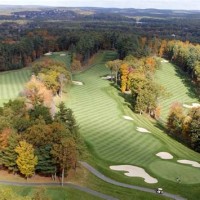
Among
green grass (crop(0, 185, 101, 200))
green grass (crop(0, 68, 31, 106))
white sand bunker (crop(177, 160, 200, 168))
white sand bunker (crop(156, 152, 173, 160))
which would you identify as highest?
green grass (crop(0, 185, 101, 200))

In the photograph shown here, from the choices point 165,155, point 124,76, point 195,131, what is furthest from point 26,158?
point 124,76

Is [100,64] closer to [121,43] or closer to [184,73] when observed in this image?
[121,43]

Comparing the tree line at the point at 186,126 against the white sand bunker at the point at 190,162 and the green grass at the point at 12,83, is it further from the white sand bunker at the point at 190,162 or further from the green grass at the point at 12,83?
the green grass at the point at 12,83

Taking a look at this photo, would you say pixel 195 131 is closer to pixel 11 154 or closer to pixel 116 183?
pixel 116 183

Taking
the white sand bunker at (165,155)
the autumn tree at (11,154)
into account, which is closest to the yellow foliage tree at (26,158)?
the autumn tree at (11,154)

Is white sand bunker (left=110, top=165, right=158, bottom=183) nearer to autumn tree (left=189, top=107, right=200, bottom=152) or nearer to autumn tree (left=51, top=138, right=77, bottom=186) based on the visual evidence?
autumn tree (left=51, top=138, right=77, bottom=186)

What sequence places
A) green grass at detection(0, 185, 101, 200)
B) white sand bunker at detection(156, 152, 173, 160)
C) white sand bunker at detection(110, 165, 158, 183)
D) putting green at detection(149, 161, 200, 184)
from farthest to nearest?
white sand bunker at detection(156, 152, 173, 160), putting green at detection(149, 161, 200, 184), white sand bunker at detection(110, 165, 158, 183), green grass at detection(0, 185, 101, 200)

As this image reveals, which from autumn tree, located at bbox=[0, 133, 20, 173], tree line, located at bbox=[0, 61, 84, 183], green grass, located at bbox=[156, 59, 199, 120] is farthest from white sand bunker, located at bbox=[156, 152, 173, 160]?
green grass, located at bbox=[156, 59, 199, 120]
